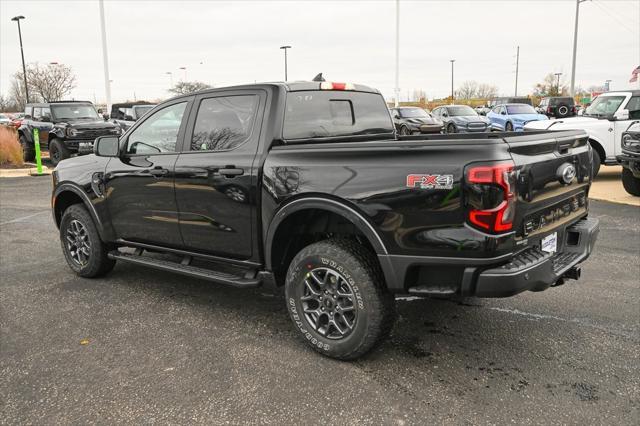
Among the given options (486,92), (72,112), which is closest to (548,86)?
(486,92)

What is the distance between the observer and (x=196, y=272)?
4188 millimetres

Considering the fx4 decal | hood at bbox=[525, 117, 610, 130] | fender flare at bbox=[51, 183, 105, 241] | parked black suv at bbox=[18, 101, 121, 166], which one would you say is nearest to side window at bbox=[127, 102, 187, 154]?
fender flare at bbox=[51, 183, 105, 241]

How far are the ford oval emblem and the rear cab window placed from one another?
1.65 metres

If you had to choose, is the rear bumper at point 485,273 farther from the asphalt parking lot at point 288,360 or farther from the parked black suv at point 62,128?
the parked black suv at point 62,128

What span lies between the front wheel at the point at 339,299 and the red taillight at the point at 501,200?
0.78 meters

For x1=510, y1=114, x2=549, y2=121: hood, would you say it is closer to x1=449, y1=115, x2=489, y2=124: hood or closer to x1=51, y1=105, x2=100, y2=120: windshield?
x1=449, y1=115, x2=489, y2=124: hood

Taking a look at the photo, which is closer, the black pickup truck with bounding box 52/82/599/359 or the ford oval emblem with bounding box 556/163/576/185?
the black pickup truck with bounding box 52/82/599/359

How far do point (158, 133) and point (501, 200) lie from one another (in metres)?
3.07

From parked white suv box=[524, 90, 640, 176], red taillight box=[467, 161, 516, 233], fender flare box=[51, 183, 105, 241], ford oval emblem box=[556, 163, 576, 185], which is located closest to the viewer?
red taillight box=[467, 161, 516, 233]

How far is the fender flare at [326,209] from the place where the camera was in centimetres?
317

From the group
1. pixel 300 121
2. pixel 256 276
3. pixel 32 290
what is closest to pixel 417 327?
pixel 256 276

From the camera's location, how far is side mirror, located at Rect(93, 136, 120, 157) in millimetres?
4750

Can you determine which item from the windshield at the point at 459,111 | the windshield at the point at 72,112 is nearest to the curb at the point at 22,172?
the windshield at the point at 72,112

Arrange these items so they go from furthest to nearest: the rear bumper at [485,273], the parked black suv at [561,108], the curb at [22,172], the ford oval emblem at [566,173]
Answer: the parked black suv at [561,108], the curb at [22,172], the ford oval emblem at [566,173], the rear bumper at [485,273]
